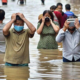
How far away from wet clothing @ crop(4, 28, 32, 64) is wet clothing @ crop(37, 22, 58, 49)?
3.35 meters

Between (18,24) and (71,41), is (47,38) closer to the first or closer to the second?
(71,41)

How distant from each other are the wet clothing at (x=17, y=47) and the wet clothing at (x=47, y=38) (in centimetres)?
335

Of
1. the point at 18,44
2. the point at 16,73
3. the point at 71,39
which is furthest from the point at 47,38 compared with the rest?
the point at 16,73

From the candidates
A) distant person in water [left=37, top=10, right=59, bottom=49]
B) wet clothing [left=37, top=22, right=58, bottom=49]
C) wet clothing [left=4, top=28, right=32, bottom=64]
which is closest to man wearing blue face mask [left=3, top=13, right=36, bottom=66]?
wet clothing [left=4, top=28, right=32, bottom=64]

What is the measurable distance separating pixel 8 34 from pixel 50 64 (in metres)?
1.49

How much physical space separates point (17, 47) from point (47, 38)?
12.0 feet

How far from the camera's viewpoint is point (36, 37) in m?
→ 15.3

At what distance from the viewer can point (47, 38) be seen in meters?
11.4

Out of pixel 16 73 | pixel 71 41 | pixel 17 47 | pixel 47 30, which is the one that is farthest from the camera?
pixel 47 30

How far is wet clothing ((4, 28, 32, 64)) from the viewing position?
7.73m

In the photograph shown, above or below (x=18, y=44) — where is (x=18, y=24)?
above

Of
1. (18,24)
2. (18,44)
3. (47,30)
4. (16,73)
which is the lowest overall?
(16,73)

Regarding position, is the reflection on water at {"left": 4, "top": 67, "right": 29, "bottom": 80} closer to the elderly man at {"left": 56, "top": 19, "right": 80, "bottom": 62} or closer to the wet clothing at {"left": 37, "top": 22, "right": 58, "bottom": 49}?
the elderly man at {"left": 56, "top": 19, "right": 80, "bottom": 62}

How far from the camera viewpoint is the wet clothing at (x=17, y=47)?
7.73m
